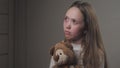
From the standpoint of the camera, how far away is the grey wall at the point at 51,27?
5.45 feet

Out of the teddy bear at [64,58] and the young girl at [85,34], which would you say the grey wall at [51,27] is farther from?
the teddy bear at [64,58]

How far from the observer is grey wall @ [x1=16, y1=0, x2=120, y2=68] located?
5.45 feet

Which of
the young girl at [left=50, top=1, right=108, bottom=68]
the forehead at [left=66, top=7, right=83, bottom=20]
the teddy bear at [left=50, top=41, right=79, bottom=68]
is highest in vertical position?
the forehead at [left=66, top=7, right=83, bottom=20]

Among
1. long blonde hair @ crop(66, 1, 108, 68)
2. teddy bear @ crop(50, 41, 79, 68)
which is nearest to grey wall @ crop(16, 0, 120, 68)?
long blonde hair @ crop(66, 1, 108, 68)

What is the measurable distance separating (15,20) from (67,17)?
4.84ft

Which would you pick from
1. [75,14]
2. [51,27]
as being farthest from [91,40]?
[51,27]

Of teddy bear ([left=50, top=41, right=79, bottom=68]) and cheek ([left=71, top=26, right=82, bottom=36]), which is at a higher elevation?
cheek ([left=71, top=26, right=82, bottom=36])

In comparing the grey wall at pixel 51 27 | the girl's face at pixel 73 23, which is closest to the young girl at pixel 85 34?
the girl's face at pixel 73 23

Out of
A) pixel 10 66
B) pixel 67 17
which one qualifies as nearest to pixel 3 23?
pixel 10 66

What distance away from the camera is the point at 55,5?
2.08 metres

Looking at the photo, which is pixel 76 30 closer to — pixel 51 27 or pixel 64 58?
pixel 64 58

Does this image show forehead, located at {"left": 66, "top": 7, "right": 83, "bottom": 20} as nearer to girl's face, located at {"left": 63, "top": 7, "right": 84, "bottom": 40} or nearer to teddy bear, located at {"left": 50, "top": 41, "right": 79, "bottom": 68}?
girl's face, located at {"left": 63, "top": 7, "right": 84, "bottom": 40}

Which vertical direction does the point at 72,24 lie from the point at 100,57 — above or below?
above

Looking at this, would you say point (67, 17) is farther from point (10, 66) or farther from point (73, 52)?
point (10, 66)
